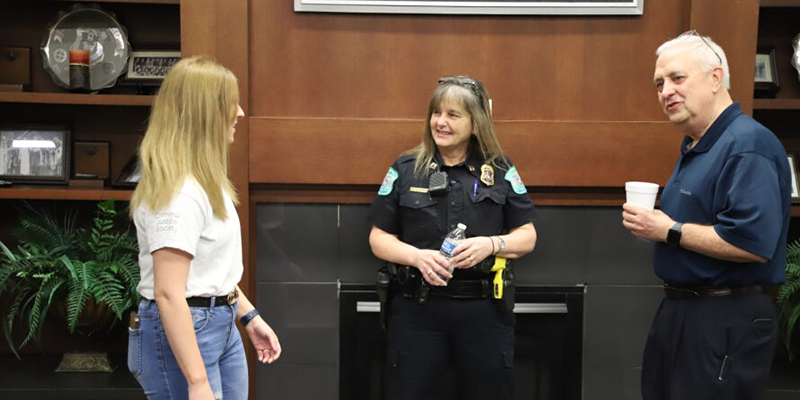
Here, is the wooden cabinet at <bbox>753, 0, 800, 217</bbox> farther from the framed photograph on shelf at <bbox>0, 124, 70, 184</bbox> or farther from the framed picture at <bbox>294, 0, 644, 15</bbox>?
the framed photograph on shelf at <bbox>0, 124, 70, 184</bbox>

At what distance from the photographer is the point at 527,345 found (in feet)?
9.39

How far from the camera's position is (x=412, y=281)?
2.38m

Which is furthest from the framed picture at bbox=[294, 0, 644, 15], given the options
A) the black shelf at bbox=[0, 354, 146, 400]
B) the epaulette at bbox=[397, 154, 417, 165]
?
the black shelf at bbox=[0, 354, 146, 400]

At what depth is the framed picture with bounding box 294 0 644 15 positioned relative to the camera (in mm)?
2697

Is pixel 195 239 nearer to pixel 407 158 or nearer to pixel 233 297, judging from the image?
pixel 233 297

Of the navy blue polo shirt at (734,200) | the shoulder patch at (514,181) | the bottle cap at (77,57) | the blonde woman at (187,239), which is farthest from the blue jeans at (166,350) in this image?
the bottle cap at (77,57)

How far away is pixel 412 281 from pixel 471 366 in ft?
1.18

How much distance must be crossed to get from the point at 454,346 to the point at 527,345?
1.92ft

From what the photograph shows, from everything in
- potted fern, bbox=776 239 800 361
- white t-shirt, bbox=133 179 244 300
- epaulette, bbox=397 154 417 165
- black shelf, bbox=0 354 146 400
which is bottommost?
black shelf, bbox=0 354 146 400

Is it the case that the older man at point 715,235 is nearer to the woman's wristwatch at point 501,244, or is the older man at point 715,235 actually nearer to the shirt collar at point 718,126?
the shirt collar at point 718,126

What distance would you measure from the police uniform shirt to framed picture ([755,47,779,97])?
1332mm

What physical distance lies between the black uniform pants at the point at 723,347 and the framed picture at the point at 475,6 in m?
1.31

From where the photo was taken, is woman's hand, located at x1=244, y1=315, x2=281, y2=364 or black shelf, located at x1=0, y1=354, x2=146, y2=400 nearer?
woman's hand, located at x1=244, y1=315, x2=281, y2=364

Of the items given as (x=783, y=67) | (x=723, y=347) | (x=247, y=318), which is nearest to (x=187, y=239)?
(x=247, y=318)
